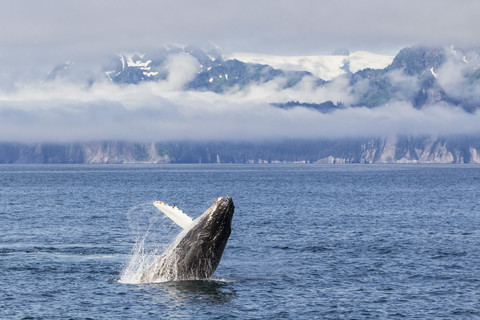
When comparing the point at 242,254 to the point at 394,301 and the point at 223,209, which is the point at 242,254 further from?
the point at 223,209

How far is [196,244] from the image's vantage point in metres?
28.3

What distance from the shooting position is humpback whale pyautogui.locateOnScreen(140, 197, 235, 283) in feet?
85.4

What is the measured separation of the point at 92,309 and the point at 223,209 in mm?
7857

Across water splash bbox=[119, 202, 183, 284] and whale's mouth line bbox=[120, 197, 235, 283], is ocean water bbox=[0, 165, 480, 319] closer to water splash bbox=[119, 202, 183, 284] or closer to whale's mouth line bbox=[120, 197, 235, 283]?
water splash bbox=[119, 202, 183, 284]

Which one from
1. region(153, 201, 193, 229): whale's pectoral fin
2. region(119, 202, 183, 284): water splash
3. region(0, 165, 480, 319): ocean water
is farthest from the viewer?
region(119, 202, 183, 284): water splash

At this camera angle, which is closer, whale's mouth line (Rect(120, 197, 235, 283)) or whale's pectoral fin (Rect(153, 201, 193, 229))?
whale's pectoral fin (Rect(153, 201, 193, 229))

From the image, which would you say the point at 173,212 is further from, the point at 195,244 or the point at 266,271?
the point at 266,271

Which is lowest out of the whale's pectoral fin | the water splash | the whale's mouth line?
the water splash

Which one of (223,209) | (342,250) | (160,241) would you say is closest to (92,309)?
(223,209)

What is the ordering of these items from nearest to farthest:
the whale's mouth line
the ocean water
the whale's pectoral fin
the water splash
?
the whale's pectoral fin
the whale's mouth line
the ocean water
the water splash

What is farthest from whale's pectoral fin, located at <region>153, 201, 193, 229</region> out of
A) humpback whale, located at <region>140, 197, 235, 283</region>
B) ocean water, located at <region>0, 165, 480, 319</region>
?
ocean water, located at <region>0, 165, 480, 319</region>

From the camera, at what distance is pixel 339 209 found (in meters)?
89.0

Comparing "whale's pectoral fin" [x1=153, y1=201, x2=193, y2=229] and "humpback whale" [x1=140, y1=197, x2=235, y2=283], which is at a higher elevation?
"whale's pectoral fin" [x1=153, y1=201, x2=193, y2=229]

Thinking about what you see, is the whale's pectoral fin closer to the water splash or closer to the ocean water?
the ocean water
